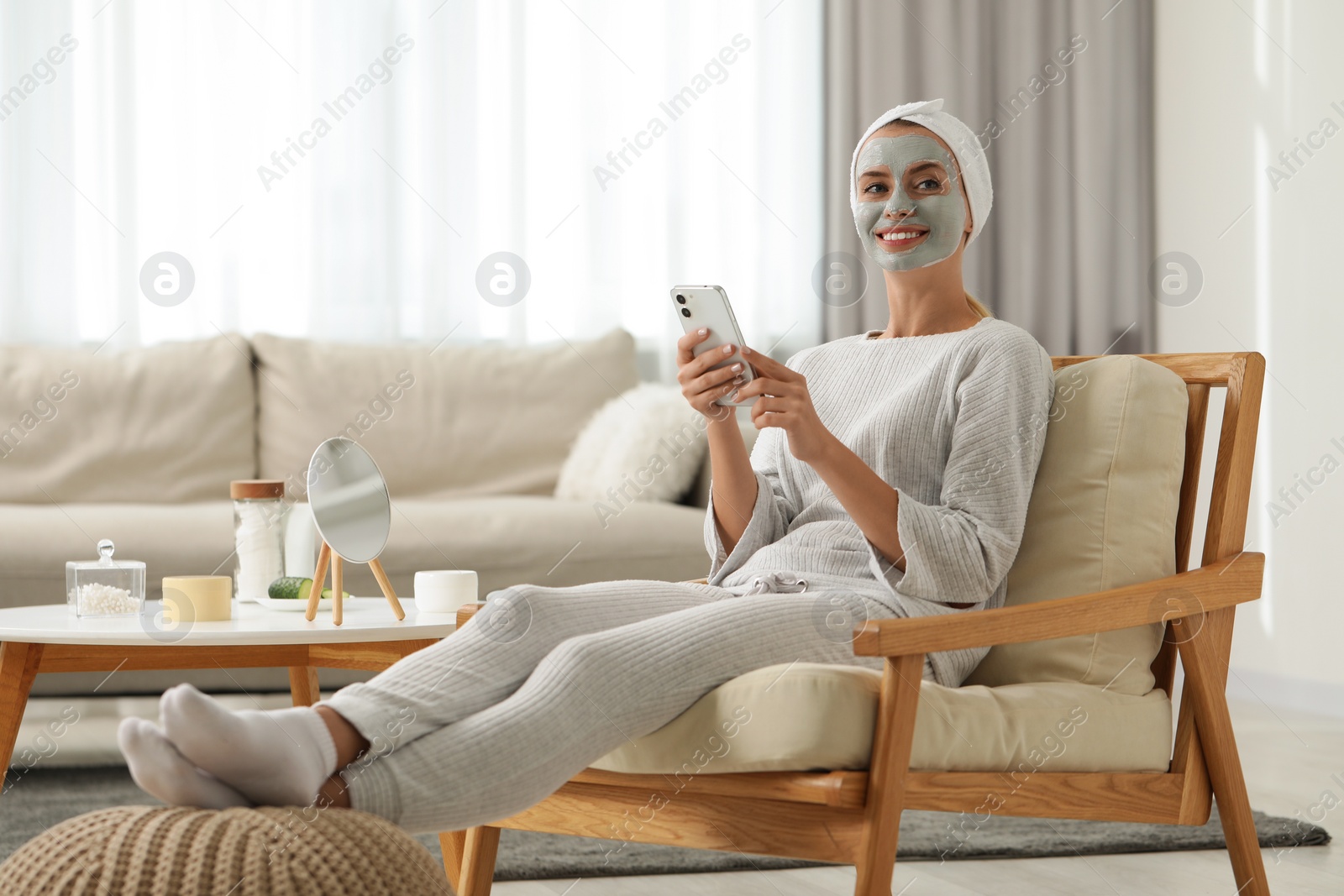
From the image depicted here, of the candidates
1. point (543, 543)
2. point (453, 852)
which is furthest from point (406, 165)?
point (453, 852)

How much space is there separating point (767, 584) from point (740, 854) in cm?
70

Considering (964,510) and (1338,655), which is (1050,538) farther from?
(1338,655)

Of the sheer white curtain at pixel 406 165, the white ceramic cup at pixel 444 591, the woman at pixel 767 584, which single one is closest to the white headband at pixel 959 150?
the woman at pixel 767 584

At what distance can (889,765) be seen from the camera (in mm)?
1224

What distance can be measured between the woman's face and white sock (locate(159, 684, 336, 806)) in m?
1.01

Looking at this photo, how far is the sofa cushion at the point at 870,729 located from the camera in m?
1.24

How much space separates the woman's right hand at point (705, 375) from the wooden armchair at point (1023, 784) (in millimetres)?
374

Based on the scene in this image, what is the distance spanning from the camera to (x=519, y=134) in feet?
12.9

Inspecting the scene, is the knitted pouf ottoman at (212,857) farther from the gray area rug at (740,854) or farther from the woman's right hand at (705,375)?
the gray area rug at (740,854)

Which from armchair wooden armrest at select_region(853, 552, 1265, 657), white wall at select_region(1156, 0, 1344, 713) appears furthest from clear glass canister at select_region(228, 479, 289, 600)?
white wall at select_region(1156, 0, 1344, 713)

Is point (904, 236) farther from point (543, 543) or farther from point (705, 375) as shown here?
point (543, 543)

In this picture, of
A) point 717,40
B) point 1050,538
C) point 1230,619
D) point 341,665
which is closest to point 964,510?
point 1050,538

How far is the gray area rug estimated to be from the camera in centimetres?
199

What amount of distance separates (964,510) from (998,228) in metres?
2.96
